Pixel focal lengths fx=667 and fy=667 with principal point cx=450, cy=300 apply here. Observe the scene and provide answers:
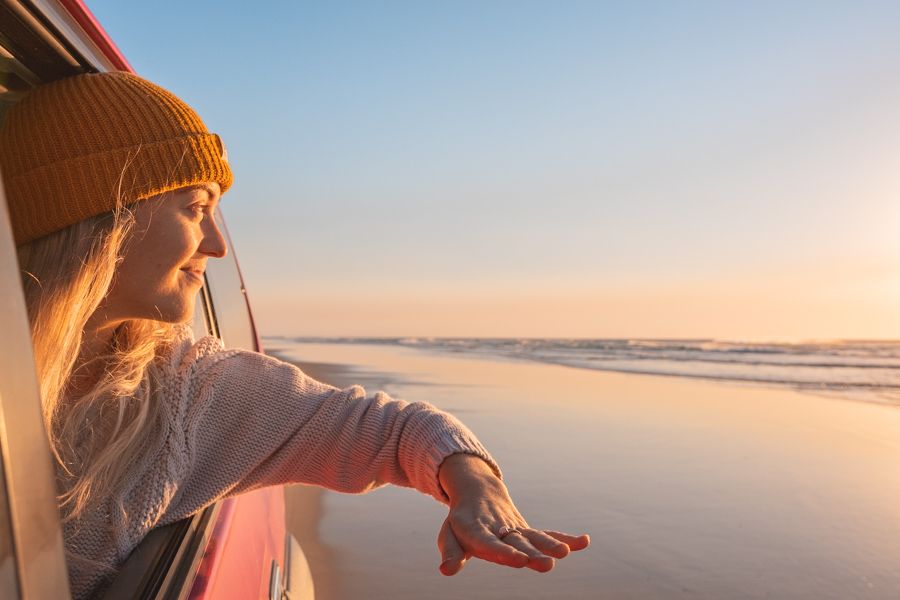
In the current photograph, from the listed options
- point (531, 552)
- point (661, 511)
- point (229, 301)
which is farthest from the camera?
point (661, 511)

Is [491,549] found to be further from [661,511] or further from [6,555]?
[661,511]

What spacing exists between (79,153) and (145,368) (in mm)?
470

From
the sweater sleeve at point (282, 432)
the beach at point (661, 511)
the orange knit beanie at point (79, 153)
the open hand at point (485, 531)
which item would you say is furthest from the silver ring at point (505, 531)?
the beach at point (661, 511)

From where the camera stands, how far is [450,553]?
99 centimetres

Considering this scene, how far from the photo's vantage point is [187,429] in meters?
1.33

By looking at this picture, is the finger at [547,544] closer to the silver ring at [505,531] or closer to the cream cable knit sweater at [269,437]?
the silver ring at [505,531]

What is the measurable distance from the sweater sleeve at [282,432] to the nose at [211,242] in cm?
26

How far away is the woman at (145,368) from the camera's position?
126cm

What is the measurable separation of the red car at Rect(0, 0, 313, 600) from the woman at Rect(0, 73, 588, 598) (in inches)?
2.9

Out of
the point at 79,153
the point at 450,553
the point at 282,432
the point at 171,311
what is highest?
the point at 79,153

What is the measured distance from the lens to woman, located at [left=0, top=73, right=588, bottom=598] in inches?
49.6

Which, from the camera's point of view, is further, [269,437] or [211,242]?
[211,242]

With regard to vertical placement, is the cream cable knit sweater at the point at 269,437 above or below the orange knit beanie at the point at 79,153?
below

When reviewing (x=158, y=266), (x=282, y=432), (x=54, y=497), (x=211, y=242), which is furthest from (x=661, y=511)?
(x=54, y=497)
